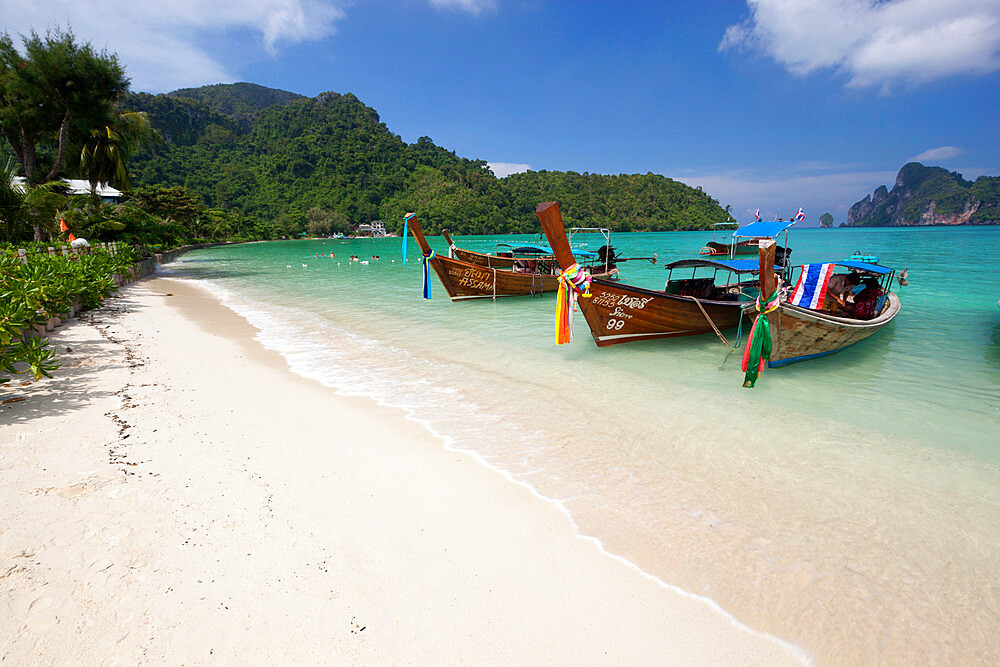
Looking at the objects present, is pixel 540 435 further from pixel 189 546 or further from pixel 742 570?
pixel 189 546

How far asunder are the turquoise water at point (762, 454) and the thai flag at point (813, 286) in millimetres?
1175

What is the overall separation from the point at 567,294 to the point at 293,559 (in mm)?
5971

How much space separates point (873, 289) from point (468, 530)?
491 inches

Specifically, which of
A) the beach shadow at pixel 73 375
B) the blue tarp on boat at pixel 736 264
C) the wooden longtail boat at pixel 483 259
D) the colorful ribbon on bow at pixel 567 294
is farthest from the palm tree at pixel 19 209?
the blue tarp on boat at pixel 736 264

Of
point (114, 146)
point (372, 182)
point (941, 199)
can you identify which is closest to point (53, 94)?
point (114, 146)

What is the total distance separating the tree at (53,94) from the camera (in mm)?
19188

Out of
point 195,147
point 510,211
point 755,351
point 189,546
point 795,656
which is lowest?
point 795,656

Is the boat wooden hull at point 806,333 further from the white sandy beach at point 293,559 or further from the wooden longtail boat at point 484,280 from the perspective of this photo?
the wooden longtail boat at point 484,280

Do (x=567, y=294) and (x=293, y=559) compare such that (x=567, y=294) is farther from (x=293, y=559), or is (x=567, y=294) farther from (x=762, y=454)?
(x=293, y=559)

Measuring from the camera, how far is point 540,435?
5.23m

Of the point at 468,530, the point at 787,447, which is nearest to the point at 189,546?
the point at 468,530

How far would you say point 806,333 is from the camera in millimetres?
7707

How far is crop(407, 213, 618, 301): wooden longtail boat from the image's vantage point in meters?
15.9

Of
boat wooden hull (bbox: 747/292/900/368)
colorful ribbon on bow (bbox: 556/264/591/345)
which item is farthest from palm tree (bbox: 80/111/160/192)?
boat wooden hull (bbox: 747/292/900/368)
